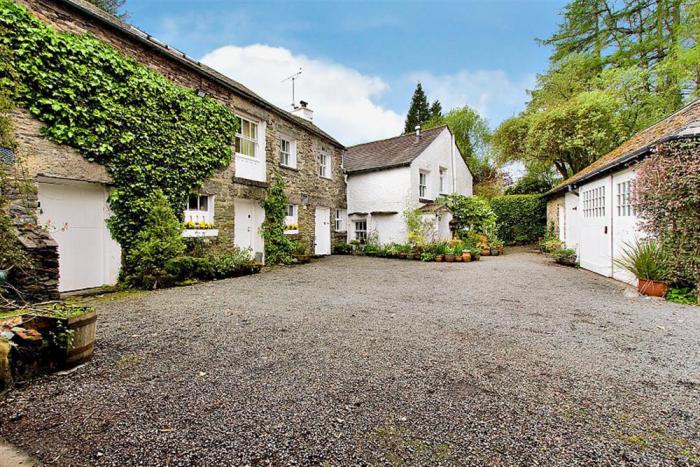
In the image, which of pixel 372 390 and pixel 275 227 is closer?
pixel 372 390

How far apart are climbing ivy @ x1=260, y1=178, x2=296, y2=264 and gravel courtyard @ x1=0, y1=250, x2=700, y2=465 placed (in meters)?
5.99

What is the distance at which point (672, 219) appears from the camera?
19.5ft

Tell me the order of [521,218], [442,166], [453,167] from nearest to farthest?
[442,166] → [453,167] → [521,218]

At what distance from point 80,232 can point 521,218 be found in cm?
2120

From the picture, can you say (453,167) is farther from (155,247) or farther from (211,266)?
(155,247)

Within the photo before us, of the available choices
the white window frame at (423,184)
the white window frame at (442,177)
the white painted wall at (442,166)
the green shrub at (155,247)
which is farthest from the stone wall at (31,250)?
the white window frame at (442,177)

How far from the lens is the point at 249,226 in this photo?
10.9 meters

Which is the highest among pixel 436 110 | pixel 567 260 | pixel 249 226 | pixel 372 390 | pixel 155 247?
pixel 436 110

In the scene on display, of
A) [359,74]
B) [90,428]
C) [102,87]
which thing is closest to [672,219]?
[90,428]

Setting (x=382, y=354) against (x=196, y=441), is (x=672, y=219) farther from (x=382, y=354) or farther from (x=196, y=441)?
(x=196, y=441)

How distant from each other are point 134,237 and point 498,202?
777 inches

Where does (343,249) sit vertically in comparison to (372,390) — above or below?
above

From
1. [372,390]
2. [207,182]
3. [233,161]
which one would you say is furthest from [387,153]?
[372,390]

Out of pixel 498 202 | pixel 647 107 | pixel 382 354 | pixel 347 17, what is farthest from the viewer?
pixel 498 202
